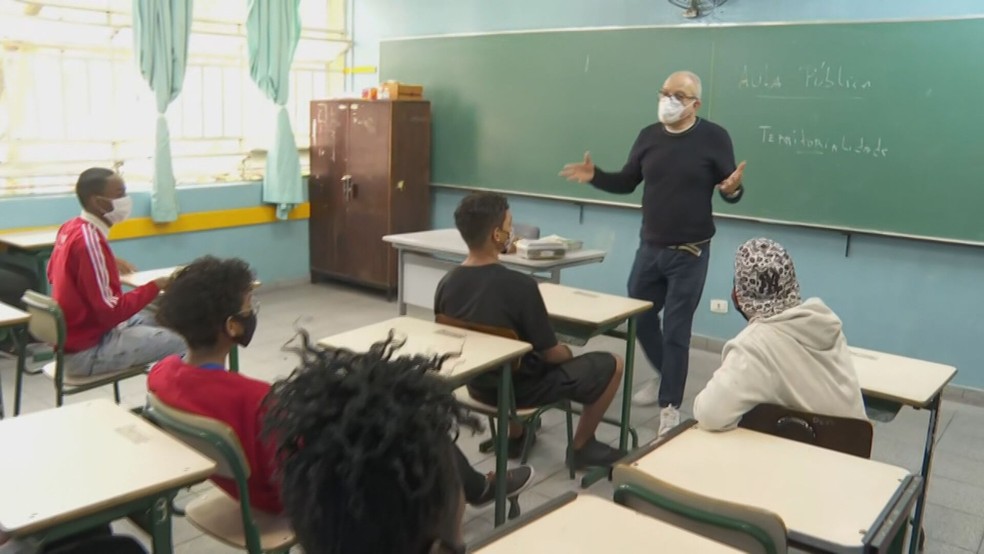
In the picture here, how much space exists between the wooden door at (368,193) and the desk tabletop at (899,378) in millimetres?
4106

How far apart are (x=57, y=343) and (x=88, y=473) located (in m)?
1.50

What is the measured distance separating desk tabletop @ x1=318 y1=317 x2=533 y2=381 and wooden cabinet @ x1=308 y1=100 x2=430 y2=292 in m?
3.32

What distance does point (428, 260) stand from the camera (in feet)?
16.0

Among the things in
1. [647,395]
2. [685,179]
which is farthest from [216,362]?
[647,395]

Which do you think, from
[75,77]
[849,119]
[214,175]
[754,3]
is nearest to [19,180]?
[75,77]

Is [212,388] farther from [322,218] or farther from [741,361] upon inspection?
[322,218]

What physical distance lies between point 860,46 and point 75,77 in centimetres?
487

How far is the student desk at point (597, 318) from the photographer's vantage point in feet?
10.2

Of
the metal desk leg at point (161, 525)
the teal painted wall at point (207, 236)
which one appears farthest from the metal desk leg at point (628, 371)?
the teal painted wall at point (207, 236)

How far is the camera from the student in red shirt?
6.30 ft

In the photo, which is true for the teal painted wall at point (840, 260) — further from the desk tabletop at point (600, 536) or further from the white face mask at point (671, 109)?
the desk tabletop at point (600, 536)

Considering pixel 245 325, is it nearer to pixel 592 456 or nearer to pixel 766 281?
pixel 766 281

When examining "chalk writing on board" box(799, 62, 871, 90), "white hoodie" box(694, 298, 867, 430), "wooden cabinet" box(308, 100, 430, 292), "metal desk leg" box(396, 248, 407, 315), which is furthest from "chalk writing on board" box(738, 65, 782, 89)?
"white hoodie" box(694, 298, 867, 430)

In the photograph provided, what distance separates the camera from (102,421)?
194 centimetres
